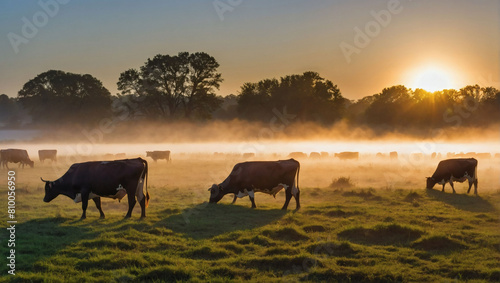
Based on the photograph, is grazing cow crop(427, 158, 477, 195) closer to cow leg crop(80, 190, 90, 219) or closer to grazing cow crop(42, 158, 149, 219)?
grazing cow crop(42, 158, 149, 219)

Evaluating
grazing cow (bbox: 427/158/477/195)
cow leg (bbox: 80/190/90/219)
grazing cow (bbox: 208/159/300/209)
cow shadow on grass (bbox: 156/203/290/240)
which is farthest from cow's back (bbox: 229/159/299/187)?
grazing cow (bbox: 427/158/477/195)

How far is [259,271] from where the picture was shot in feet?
33.8

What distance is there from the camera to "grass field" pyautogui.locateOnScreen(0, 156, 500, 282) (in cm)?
1003

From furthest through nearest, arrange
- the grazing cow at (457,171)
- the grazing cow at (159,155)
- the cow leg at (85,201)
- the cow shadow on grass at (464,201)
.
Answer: the grazing cow at (159,155), the grazing cow at (457,171), the cow shadow on grass at (464,201), the cow leg at (85,201)

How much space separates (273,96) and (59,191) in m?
65.4

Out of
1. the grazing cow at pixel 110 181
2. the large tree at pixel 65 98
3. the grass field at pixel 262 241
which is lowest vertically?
the grass field at pixel 262 241

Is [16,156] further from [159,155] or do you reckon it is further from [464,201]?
[464,201]

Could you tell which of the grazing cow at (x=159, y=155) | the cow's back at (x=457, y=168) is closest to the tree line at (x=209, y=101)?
the grazing cow at (x=159, y=155)

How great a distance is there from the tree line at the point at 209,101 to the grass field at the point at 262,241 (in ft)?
165

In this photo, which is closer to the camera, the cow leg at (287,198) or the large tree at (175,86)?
the cow leg at (287,198)

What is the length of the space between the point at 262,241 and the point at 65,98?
68.1m

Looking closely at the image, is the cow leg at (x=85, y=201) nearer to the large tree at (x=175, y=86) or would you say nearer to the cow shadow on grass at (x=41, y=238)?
the cow shadow on grass at (x=41, y=238)

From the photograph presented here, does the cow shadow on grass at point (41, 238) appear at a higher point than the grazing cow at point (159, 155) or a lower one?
lower

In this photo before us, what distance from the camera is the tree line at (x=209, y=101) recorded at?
70500 mm
